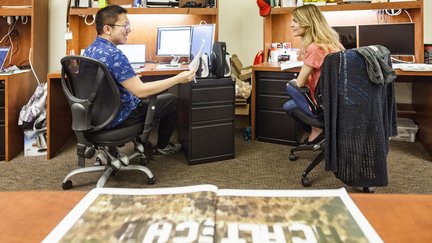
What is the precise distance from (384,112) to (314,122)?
0.44m

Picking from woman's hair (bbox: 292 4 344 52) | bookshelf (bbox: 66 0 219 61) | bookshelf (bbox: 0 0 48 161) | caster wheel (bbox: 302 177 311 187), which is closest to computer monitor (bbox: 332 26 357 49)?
woman's hair (bbox: 292 4 344 52)

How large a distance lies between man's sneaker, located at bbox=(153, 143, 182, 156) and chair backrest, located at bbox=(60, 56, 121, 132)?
40.3 inches

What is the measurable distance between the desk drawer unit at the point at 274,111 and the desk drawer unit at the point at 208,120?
23.2 inches

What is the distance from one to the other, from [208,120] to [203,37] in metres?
0.81

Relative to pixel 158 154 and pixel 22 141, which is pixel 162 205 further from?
pixel 22 141

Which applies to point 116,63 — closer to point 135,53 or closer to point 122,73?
point 122,73

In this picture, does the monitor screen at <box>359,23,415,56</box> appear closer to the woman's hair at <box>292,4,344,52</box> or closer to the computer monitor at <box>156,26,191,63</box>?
the woman's hair at <box>292,4,344,52</box>

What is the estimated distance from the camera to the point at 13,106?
2947mm

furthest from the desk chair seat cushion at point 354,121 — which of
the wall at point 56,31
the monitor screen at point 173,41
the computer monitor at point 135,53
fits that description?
the wall at point 56,31

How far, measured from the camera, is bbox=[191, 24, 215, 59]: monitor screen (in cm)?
314

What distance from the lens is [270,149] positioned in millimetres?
3254

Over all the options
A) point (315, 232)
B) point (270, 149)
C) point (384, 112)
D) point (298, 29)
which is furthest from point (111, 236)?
point (270, 149)

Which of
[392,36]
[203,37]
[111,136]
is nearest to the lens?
[111,136]

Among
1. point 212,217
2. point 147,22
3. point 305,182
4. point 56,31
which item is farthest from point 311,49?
point 56,31
